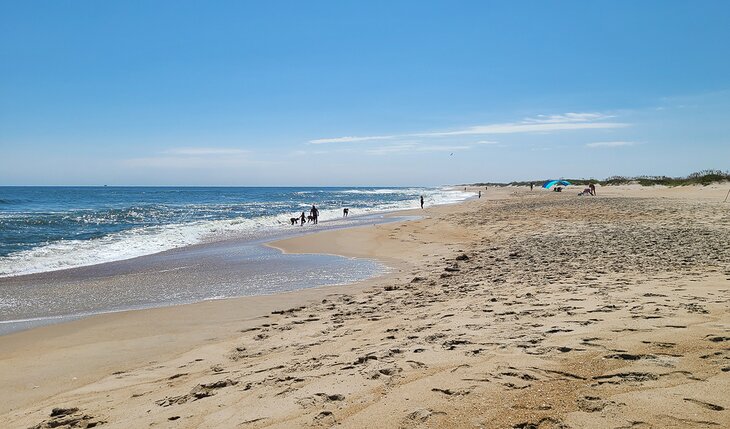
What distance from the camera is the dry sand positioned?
3227mm

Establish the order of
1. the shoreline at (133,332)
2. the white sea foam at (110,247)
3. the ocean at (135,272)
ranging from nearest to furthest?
the shoreline at (133,332) < the ocean at (135,272) < the white sea foam at (110,247)

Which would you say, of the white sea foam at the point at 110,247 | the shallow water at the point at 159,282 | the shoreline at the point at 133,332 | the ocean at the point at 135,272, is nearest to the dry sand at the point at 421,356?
the shoreline at the point at 133,332

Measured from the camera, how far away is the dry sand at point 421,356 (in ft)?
10.6

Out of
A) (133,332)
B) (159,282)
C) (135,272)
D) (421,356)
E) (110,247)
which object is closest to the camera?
(421,356)

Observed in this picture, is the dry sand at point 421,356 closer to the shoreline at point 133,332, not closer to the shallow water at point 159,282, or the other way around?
the shoreline at point 133,332

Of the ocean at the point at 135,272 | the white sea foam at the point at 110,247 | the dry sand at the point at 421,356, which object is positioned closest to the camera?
the dry sand at the point at 421,356

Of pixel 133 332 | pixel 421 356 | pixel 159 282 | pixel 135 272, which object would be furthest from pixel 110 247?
pixel 421 356

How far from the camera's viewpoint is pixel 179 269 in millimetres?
13555

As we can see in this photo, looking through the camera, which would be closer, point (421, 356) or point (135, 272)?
point (421, 356)

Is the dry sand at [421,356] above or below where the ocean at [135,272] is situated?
above

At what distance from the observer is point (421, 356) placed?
4.44 meters

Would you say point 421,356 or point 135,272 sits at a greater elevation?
point 421,356

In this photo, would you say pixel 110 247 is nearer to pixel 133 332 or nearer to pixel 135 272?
pixel 135 272

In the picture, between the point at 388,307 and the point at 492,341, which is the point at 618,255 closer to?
the point at 388,307
